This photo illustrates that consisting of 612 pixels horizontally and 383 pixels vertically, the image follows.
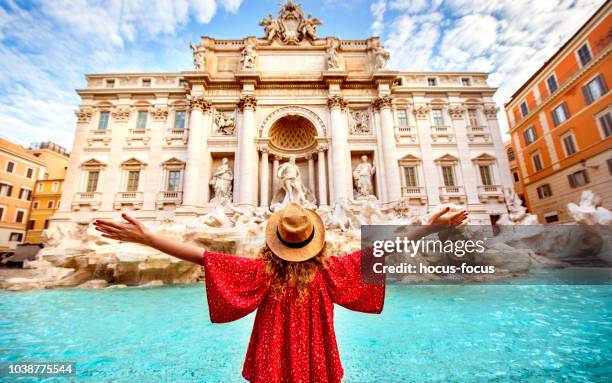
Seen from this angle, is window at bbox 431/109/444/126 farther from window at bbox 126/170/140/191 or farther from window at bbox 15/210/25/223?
window at bbox 15/210/25/223

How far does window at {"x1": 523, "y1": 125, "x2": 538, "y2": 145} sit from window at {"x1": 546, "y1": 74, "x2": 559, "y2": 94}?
2.81 metres

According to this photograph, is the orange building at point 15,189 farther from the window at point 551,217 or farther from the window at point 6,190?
the window at point 551,217

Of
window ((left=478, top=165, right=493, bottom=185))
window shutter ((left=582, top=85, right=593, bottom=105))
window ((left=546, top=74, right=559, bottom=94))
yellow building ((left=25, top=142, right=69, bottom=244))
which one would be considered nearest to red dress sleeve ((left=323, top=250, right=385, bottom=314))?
window ((left=478, top=165, right=493, bottom=185))

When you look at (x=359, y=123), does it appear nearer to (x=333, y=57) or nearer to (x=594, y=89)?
(x=333, y=57)

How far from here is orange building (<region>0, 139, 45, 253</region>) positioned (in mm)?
22062

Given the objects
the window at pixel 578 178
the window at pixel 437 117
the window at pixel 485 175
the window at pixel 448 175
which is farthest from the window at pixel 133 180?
the window at pixel 578 178

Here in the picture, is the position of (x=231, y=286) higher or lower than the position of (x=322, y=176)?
lower

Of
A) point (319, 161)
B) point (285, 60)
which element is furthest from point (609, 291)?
point (285, 60)

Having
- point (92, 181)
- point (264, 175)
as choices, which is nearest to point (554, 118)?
point (264, 175)

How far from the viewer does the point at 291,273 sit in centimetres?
143

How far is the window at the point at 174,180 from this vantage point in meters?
15.5

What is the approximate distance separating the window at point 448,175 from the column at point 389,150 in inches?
125

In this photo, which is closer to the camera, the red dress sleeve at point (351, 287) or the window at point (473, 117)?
the red dress sleeve at point (351, 287)

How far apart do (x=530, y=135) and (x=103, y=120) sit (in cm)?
3016
